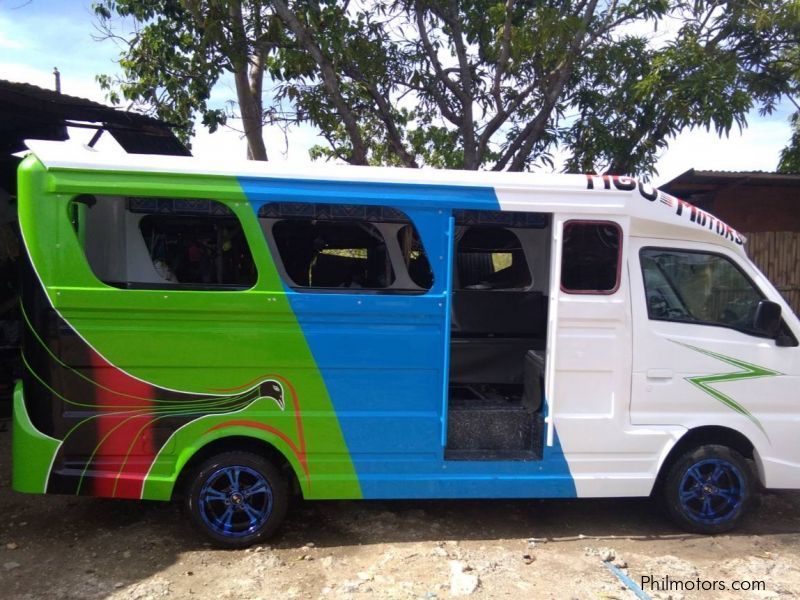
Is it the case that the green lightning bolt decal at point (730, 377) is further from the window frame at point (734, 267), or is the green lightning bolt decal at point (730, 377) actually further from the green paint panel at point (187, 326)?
the green paint panel at point (187, 326)

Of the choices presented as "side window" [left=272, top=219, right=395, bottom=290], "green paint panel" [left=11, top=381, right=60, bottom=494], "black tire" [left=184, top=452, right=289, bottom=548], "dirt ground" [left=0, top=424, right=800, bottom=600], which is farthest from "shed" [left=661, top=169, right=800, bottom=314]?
"green paint panel" [left=11, top=381, right=60, bottom=494]

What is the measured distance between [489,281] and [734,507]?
301cm

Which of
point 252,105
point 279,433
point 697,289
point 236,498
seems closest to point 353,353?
point 279,433

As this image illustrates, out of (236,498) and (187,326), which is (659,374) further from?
(187,326)

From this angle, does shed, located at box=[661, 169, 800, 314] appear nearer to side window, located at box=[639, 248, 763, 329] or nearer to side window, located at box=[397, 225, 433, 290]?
side window, located at box=[639, 248, 763, 329]

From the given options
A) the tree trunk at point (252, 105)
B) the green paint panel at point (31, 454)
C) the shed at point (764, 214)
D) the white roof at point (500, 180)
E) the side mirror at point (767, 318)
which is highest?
the tree trunk at point (252, 105)

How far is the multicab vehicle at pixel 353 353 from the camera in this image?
142 inches

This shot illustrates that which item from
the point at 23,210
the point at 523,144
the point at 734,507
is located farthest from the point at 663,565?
the point at 523,144

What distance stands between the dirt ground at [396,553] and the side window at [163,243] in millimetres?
1680

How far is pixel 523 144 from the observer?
756cm

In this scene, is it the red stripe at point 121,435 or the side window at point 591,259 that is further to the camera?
the side window at point 591,259

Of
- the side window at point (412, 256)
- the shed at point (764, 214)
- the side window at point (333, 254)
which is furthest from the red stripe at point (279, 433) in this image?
the shed at point (764, 214)

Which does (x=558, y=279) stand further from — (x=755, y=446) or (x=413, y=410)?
(x=755, y=446)

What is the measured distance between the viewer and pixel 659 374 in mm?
3977
